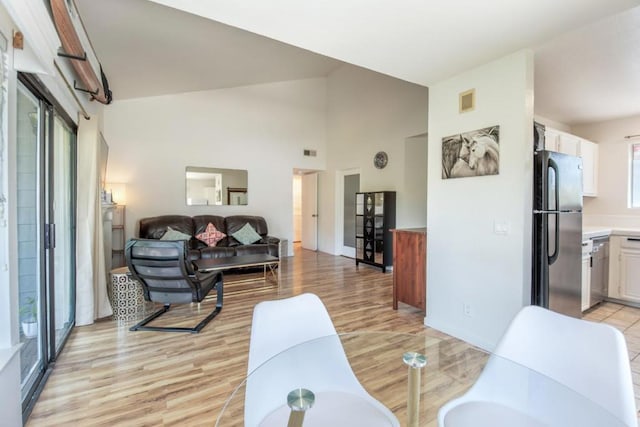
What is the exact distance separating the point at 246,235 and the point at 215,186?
4.31ft

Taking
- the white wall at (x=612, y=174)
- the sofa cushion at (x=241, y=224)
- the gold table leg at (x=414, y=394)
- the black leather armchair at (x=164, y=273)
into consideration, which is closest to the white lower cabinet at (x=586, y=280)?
the white wall at (x=612, y=174)

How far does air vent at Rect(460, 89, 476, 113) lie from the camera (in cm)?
257

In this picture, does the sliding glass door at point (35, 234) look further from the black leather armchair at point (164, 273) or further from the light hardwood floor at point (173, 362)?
the black leather armchair at point (164, 273)

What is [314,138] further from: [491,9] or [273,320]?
[273,320]

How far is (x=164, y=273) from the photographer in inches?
109

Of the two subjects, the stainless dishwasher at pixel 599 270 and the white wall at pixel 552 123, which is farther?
the white wall at pixel 552 123

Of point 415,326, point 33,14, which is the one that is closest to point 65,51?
point 33,14

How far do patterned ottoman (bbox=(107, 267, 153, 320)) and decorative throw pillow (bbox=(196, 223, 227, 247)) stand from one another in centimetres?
227

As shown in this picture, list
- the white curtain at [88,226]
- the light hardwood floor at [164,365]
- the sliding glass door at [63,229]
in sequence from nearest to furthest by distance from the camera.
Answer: the light hardwood floor at [164,365], the sliding glass door at [63,229], the white curtain at [88,226]

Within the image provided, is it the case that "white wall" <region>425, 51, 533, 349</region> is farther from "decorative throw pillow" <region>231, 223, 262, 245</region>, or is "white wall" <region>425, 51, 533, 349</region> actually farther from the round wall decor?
"decorative throw pillow" <region>231, 223, 262, 245</region>

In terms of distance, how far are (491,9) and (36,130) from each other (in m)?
2.98

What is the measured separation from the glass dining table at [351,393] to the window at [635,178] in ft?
12.6

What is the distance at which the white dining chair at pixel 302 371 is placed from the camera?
3.84 feet

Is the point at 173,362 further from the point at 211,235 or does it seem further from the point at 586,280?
the point at 586,280
